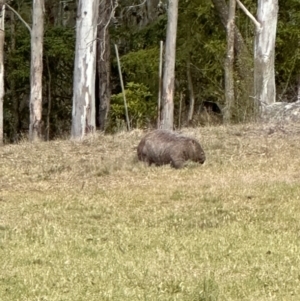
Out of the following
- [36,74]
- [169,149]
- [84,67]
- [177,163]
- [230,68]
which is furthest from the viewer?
[230,68]

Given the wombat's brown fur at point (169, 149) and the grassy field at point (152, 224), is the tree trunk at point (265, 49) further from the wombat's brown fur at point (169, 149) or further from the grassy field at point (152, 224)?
the wombat's brown fur at point (169, 149)

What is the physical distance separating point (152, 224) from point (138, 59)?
21.2m

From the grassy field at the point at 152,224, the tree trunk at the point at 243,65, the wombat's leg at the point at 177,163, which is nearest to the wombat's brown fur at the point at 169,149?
the wombat's leg at the point at 177,163

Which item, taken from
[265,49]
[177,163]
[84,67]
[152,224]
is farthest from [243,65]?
[152,224]

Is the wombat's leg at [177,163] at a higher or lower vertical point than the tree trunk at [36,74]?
lower

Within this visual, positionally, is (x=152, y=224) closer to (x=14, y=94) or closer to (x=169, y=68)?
(x=169, y=68)

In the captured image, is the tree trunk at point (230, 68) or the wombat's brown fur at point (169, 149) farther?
the tree trunk at point (230, 68)

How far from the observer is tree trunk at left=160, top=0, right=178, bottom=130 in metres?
22.4

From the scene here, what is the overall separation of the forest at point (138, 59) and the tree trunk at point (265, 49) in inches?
208

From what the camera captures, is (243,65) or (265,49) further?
(243,65)

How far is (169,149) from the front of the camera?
520 inches

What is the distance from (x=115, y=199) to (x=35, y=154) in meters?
5.29

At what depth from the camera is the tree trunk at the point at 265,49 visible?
19.2m

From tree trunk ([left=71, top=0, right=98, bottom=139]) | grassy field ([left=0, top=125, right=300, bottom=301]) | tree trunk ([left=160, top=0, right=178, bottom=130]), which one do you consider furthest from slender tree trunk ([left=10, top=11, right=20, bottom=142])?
grassy field ([left=0, top=125, right=300, bottom=301])
